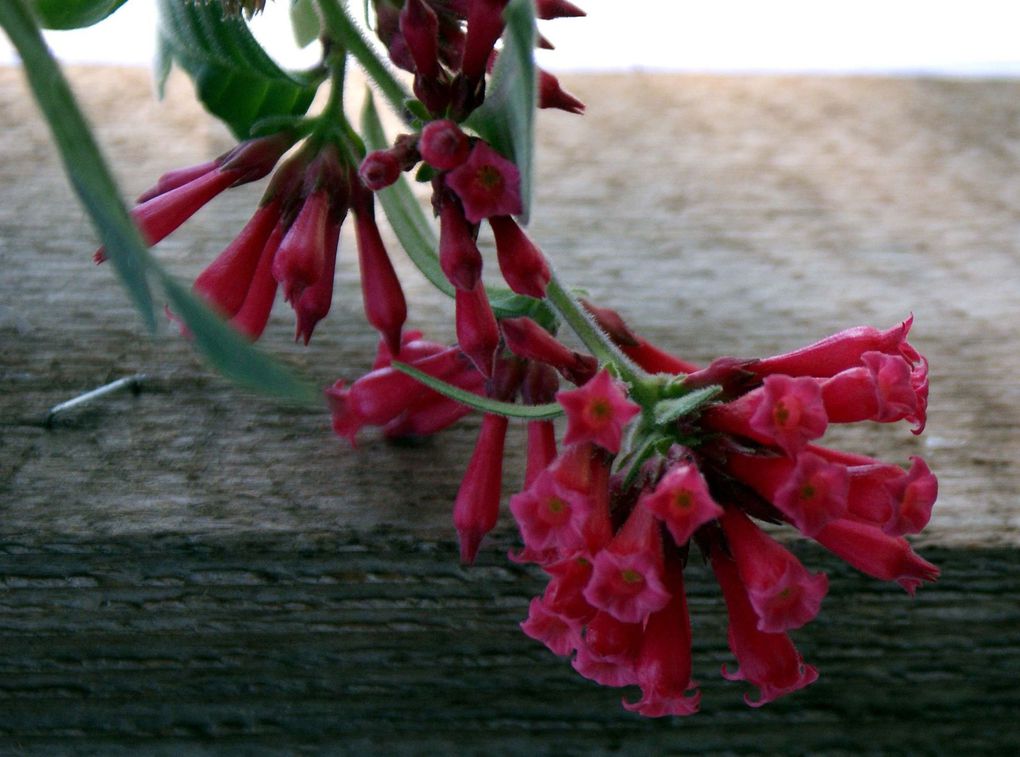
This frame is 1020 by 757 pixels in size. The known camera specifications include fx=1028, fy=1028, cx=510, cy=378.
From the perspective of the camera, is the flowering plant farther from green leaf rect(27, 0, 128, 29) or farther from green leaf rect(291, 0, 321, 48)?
green leaf rect(291, 0, 321, 48)

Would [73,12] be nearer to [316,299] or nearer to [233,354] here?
[316,299]

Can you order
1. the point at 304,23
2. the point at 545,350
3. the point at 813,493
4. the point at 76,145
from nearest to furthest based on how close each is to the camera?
the point at 76,145
the point at 813,493
the point at 545,350
the point at 304,23

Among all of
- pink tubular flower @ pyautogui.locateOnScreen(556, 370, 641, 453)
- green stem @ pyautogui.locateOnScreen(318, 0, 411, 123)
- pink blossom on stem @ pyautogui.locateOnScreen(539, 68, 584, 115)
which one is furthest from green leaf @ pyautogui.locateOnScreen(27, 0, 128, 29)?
pink tubular flower @ pyautogui.locateOnScreen(556, 370, 641, 453)

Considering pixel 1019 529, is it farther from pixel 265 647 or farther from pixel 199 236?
pixel 199 236

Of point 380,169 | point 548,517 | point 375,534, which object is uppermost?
point 380,169

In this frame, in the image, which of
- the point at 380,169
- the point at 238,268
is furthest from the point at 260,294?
the point at 380,169

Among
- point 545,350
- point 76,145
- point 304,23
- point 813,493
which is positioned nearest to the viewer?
point 76,145
